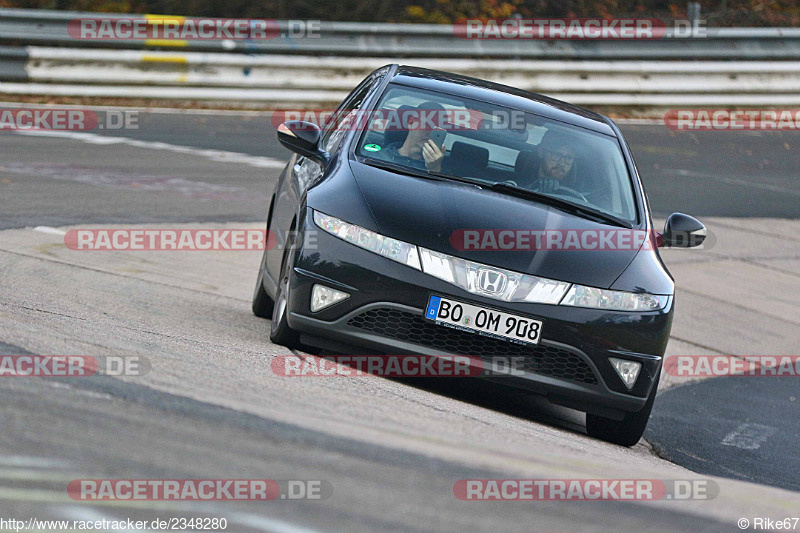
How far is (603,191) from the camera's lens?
645cm

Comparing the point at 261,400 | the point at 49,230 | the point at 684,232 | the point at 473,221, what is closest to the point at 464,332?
the point at 473,221

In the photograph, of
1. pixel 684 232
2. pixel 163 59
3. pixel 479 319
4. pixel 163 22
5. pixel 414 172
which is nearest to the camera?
pixel 479 319

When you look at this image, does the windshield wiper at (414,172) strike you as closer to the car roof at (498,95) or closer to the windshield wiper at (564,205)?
the windshield wiper at (564,205)

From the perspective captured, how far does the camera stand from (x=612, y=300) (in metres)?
5.42

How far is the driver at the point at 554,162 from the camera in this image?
20.8 ft

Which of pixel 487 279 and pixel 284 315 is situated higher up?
pixel 487 279

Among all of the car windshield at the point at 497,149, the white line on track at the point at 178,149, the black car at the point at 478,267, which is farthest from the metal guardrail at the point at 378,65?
the black car at the point at 478,267

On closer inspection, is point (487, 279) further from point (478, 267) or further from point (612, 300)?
point (612, 300)

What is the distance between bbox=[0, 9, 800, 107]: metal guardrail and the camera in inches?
640

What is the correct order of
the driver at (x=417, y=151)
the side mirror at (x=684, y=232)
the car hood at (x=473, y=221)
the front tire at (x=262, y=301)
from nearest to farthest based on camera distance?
the car hood at (x=473, y=221)
the driver at (x=417, y=151)
the side mirror at (x=684, y=232)
the front tire at (x=262, y=301)

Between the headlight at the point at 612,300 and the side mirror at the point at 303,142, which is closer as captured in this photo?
the headlight at the point at 612,300

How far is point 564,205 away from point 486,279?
1.08 m

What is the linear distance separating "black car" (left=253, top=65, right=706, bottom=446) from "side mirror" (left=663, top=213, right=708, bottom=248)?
0.02 meters

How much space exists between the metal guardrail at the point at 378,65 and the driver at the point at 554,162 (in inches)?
428
